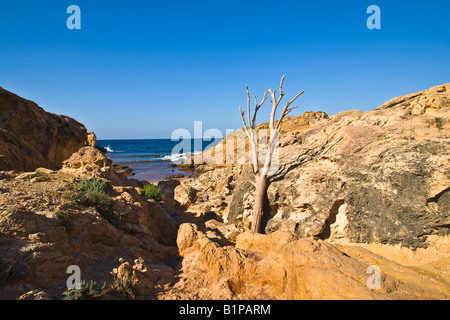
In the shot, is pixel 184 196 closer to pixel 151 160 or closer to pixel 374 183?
pixel 374 183

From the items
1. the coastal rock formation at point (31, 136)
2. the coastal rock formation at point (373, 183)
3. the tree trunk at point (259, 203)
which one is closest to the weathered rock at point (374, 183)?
the coastal rock formation at point (373, 183)

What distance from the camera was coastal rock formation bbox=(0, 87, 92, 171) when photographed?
350 inches

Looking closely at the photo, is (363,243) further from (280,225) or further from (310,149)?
(310,149)

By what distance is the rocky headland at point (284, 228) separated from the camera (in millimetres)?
3625

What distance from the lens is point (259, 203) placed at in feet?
24.8

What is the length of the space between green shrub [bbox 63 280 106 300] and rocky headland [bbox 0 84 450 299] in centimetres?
6

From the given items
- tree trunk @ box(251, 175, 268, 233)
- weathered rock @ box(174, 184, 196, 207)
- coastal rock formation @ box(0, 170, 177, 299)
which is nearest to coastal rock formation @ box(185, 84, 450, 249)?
tree trunk @ box(251, 175, 268, 233)

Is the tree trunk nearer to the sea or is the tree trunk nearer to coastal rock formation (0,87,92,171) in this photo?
coastal rock formation (0,87,92,171)

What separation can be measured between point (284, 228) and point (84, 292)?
5226 millimetres

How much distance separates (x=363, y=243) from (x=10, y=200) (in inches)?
329

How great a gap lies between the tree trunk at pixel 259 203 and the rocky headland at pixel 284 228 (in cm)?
28

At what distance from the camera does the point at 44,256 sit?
3.58 meters

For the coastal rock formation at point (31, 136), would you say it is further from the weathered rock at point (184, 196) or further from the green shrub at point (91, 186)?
the weathered rock at point (184, 196)
